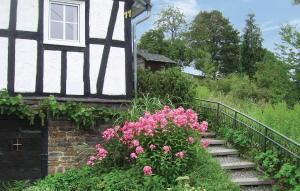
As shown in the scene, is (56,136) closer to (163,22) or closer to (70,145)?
(70,145)

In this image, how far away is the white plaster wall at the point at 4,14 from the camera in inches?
422

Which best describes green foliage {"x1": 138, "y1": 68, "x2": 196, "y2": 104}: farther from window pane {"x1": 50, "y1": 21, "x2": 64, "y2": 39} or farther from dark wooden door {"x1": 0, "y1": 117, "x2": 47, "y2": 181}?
dark wooden door {"x1": 0, "y1": 117, "x2": 47, "y2": 181}

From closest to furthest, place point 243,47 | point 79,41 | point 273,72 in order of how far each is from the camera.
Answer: point 79,41, point 273,72, point 243,47

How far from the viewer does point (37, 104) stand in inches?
423

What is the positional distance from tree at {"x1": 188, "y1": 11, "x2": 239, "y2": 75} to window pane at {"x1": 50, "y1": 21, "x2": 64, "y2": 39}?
1309 inches

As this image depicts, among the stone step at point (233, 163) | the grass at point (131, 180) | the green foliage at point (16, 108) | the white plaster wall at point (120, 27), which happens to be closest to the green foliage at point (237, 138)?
the stone step at point (233, 163)

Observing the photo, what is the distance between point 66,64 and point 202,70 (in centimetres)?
2904

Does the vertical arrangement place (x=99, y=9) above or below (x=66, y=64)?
above

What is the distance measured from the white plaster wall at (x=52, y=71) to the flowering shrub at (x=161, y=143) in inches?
74.5

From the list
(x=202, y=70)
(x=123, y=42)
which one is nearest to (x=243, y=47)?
(x=202, y=70)

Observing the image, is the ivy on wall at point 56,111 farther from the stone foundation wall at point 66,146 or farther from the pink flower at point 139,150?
the pink flower at point 139,150

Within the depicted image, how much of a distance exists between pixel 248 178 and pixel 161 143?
2.07 metres

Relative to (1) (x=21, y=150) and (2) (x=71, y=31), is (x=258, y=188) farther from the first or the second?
(2) (x=71, y=31)

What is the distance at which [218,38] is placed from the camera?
157ft
